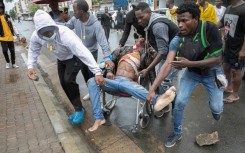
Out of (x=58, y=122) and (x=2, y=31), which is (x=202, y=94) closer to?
(x=58, y=122)

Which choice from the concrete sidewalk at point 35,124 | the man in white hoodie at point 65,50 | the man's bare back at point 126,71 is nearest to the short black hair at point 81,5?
the man in white hoodie at point 65,50

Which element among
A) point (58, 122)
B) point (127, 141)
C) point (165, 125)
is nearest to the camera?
point (127, 141)

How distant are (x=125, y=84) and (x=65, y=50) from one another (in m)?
0.97

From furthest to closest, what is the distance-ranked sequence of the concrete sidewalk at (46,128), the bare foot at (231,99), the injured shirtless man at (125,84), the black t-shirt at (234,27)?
the bare foot at (231,99) < the black t-shirt at (234,27) < the concrete sidewalk at (46,128) < the injured shirtless man at (125,84)

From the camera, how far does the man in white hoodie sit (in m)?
3.20

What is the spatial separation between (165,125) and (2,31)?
597 centimetres

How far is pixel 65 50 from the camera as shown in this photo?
140 inches

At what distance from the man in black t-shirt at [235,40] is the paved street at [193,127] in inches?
19.2

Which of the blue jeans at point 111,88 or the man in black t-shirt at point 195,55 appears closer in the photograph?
the man in black t-shirt at point 195,55

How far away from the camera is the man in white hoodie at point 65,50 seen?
3203 millimetres

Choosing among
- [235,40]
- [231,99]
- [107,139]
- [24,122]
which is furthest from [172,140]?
[24,122]

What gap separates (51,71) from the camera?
7.38 meters

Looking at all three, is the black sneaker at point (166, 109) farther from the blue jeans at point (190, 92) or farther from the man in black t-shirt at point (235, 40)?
the man in black t-shirt at point (235, 40)

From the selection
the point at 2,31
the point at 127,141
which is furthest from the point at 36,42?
the point at 2,31
